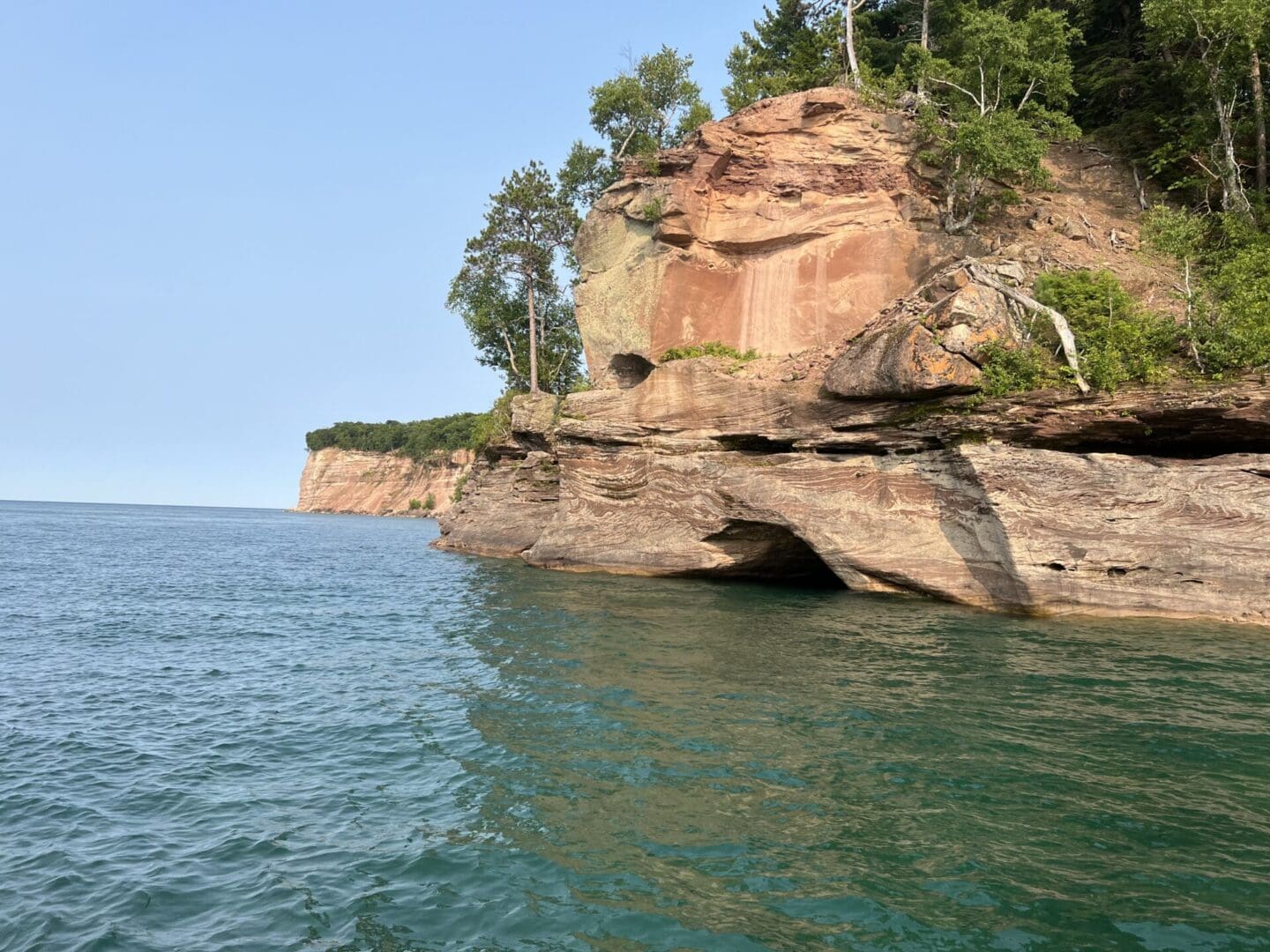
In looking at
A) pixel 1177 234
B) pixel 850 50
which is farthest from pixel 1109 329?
pixel 850 50

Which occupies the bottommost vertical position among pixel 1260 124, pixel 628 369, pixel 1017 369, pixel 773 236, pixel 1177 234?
pixel 1017 369

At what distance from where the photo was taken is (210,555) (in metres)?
41.2

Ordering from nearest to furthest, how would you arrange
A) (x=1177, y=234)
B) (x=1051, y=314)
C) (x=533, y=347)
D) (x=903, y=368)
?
(x=1051, y=314), (x=903, y=368), (x=1177, y=234), (x=533, y=347)

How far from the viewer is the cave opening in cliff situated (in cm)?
2298

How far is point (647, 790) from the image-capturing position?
760 centimetres

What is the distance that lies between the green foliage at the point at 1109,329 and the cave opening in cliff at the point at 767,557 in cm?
853

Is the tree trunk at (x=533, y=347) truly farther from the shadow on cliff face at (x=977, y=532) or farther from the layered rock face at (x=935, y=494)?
the shadow on cliff face at (x=977, y=532)

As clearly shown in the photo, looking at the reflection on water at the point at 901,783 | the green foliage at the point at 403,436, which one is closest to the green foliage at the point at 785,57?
the reflection on water at the point at 901,783

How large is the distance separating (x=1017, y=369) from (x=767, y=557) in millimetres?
9340

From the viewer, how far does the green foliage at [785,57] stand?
35906 mm

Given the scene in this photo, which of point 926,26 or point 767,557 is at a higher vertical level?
point 926,26

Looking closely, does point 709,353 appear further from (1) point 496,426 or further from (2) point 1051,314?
(1) point 496,426

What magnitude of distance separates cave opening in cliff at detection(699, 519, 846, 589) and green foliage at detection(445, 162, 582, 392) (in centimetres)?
2129

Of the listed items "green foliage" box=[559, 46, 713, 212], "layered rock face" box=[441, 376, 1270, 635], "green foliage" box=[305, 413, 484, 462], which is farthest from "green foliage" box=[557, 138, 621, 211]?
"green foliage" box=[305, 413, 484, 462]
